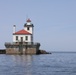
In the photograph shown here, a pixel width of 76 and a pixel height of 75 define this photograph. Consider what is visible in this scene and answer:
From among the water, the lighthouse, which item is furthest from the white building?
the water

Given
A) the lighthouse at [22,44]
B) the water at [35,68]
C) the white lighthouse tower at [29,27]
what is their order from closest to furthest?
the water at [35,68]
the lighthouse at [22,44]
the white lighthouse tower at [29,27]

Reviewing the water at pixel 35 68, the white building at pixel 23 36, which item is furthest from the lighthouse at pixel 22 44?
the water at pixel 35 68

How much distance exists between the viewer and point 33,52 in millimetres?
110500

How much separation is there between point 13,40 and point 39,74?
6779 centimetres

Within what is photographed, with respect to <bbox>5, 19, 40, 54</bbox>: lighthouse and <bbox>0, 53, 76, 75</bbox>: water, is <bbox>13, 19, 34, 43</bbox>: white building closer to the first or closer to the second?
<bbox>5, 19, 40, 54</bbox>: lighthouse

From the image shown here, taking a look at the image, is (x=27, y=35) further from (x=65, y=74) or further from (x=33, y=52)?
(x=65, y=74)

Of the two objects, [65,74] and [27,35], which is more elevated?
[27,35]

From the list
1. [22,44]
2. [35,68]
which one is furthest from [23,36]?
[35,68]

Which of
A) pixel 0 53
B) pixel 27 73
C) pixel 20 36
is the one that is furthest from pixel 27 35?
pixel 27 73

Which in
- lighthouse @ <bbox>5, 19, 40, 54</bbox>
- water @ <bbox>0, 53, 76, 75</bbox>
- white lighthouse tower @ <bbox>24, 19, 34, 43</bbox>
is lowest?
water @ <bbox>0, 53, 76, 75</bbox>

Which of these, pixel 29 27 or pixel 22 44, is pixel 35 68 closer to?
pixel 22 44

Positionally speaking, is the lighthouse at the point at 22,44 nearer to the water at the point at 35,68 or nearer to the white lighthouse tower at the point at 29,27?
the white lighthouse tower at the point at 29,27

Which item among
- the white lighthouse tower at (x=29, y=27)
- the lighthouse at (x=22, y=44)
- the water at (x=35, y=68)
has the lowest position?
the water at (x=35, y=68)

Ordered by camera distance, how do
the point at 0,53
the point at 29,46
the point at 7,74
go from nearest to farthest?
the point at 7,74 < the point at 29,46 < the point at 0,53
